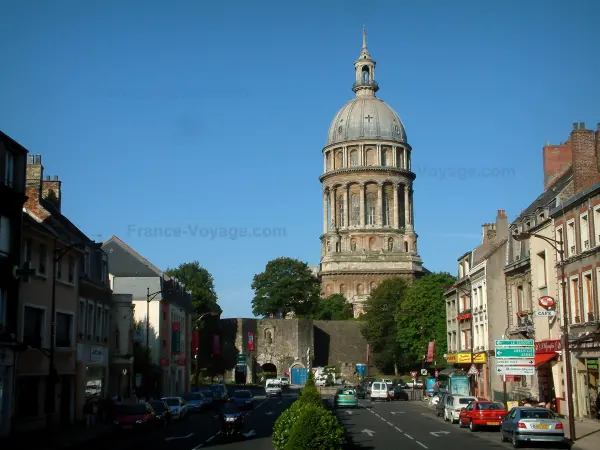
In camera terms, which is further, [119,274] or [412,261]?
[412,261]

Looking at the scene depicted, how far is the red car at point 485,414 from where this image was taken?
115ft

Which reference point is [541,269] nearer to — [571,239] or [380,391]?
[571,239]

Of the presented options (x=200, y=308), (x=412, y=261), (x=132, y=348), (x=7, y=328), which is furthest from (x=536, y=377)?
(x=412, y=261)

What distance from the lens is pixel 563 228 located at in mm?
39188

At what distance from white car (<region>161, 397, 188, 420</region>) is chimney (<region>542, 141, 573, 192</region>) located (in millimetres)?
23567

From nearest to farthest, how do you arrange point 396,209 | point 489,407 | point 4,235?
point 4,235 < point 489,407 < point 396,209

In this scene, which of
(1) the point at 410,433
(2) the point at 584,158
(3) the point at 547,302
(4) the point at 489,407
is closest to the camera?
(1) the point at 410,433

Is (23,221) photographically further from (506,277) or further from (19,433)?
(506,277)

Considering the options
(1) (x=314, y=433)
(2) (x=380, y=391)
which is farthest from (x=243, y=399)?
(1) (x=314, y=433)

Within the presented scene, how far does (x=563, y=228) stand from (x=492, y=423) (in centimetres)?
946

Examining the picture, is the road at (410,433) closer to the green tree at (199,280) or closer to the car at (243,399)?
the car at (243,399)

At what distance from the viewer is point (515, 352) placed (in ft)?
111

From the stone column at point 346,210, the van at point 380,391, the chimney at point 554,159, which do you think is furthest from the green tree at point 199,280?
the chimney at point 554,159

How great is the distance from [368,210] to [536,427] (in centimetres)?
10724
